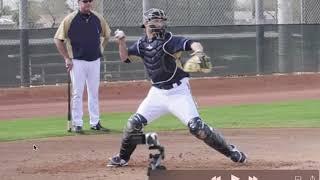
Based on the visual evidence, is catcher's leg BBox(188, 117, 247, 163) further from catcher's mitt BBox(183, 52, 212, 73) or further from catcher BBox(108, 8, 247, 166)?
catcher's mitt BBox(183, 52, 212, 73)

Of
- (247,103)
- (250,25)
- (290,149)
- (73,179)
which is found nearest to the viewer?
(73,179)

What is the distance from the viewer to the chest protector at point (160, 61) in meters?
7.93

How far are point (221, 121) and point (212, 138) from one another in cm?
521

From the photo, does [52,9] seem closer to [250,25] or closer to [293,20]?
[250,25]

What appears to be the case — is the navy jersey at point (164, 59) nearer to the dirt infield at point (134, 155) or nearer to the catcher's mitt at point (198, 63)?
the catcher's mitt at point (198, 63)

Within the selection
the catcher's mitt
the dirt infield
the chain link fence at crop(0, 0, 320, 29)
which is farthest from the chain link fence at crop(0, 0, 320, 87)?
the catcher's mitt

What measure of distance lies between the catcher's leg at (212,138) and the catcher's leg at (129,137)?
1.92 ft

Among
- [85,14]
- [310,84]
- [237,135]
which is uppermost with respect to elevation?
[85,14]

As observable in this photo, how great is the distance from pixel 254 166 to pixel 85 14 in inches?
179

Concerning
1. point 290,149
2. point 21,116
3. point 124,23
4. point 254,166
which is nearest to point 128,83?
point 124,23

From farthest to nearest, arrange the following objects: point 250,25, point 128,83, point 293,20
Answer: point 293,20 → point 250,25 → point 128,83

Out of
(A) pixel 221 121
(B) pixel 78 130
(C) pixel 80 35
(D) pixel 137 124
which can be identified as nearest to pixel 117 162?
(D) pixel 137 124

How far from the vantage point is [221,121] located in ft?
42.9

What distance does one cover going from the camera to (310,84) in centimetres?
2206
